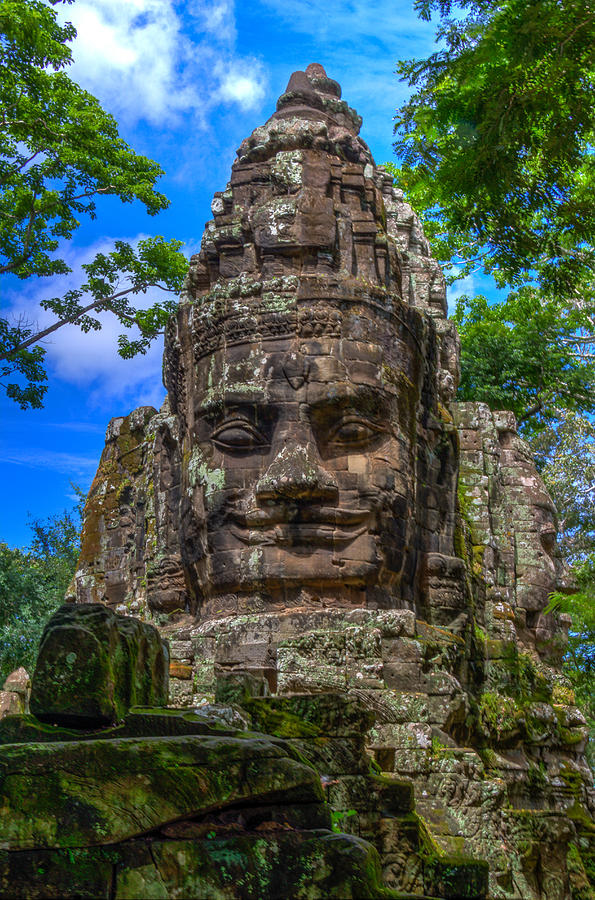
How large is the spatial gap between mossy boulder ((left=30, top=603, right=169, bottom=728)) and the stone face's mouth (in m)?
5.29

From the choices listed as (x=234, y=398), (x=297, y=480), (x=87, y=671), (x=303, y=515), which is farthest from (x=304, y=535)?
(x=87, y=671)

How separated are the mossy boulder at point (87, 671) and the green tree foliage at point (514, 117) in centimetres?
581

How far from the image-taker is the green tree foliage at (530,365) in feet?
83.6

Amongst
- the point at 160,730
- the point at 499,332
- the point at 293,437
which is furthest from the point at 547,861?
the point at 499,332

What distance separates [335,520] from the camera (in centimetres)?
1075

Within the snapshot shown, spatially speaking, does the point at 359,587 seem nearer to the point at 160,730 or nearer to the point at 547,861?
the point at 547,861

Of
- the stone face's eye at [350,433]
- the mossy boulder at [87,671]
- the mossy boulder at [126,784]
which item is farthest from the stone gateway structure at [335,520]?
the mossy boulder at [126,784]

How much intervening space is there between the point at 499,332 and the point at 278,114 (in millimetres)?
14628

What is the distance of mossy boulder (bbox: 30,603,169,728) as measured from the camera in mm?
4703

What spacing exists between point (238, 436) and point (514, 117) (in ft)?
15.1

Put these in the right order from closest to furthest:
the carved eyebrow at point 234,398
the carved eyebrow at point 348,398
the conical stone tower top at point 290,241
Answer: the carved eyebrow at point 348,398 < the carved eyebrow at point 234,398 < the conical stone tower top at point 290,241

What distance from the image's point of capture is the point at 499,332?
1059 inches

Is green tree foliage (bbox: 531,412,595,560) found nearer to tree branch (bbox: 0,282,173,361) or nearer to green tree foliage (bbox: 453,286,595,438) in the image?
green tree foliage (bbox: 453,286,595,438)

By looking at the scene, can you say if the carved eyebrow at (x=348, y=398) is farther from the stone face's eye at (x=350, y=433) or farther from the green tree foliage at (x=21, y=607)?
the green tree foliage at (x=21, y=607)
